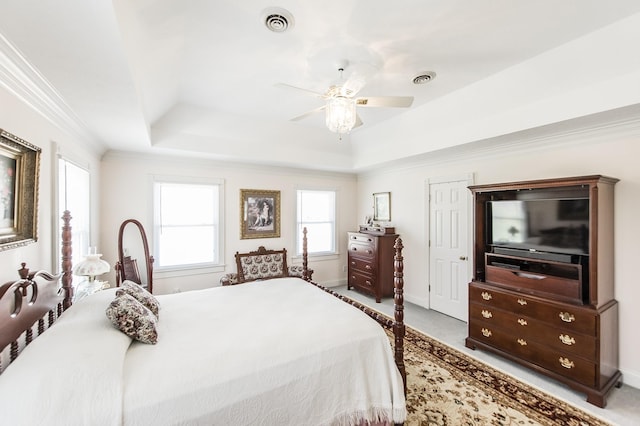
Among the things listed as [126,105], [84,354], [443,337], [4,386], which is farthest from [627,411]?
[126,105]

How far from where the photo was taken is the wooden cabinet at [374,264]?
4781 millimetres

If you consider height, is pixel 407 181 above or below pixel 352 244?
above

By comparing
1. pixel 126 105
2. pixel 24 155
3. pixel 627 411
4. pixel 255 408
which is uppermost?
pixel 126 105

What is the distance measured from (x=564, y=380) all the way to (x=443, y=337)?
1.18 metres

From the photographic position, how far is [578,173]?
113 inches

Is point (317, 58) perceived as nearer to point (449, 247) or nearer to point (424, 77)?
point (424, 77)

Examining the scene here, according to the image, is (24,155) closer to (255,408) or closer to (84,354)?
(84,354)

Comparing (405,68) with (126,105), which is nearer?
(126,105)

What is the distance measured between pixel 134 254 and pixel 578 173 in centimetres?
557

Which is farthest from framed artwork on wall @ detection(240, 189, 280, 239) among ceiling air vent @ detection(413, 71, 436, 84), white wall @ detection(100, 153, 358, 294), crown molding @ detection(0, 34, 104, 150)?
ceiling air vent @ detection(413, 71, 436, 84)

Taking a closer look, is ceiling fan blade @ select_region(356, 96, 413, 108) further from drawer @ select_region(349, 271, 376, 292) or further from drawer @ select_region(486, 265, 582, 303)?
drawer @ select_region(349, 271, 376, 292)

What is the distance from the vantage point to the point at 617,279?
2.61 metres

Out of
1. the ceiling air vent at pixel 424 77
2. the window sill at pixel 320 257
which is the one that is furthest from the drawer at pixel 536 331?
the window sill at pixel 320 257

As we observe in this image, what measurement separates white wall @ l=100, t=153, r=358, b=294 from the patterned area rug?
9.86 ft
